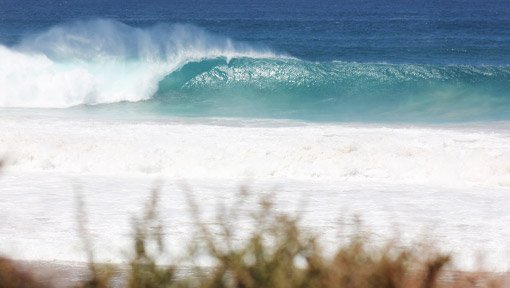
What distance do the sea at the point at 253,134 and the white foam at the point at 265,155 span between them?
0.03 meters

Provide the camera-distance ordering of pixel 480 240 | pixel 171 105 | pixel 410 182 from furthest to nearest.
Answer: pixel 171 105 → pixel 410 182 → pixel 480 240

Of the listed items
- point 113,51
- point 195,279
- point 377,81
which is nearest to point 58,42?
point 113,51

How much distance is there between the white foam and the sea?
0.10 feet

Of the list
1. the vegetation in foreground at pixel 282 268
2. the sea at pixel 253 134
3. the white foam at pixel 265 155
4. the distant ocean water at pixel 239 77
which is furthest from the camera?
the distant ocean water at pixel 239 77

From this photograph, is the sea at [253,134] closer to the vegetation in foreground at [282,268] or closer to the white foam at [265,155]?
the white foam at [265,155]

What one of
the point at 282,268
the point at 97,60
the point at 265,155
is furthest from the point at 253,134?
the point at 97,60

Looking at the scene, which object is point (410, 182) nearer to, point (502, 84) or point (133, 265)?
point (133, 265)

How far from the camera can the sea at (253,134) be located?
8.62m

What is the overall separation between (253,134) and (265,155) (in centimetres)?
187

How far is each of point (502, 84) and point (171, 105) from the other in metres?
9.27

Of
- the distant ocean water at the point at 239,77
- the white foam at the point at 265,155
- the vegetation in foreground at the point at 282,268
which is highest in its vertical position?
the vegetation in foreground at the point at 282,268

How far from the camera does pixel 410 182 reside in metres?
10.8

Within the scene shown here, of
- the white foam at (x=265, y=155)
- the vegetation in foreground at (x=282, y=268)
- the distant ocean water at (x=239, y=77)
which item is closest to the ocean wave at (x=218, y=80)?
the distant ocean water at (x=239, y=77)

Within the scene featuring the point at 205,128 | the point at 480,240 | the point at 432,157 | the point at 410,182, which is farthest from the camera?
the point at 205,128
